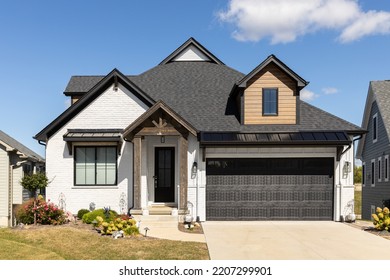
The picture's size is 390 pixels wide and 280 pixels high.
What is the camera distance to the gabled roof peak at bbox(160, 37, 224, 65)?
23.0 meters

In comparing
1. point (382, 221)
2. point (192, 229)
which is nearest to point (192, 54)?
point (192, 229)

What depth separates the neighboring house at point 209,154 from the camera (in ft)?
53.1

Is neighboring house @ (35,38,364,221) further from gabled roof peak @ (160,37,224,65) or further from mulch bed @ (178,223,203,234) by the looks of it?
gabled roof peak @ (160,37,224,65)

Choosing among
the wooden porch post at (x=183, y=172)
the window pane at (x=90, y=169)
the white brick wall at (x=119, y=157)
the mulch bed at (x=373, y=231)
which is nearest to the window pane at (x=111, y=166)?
the white brick wall at (x=119, y=157)

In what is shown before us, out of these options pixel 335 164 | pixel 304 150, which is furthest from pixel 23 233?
pixel 335 164

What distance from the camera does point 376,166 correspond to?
2567cm

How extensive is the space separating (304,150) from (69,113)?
1189 centimetres

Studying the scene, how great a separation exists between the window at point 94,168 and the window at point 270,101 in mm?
7952

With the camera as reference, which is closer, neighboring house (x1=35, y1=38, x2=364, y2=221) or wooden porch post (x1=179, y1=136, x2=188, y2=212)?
wooden porch post (x1=179, y1=136, x2=188, y2=212)

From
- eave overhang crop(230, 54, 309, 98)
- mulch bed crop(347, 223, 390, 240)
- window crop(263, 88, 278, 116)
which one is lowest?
mulch bed crop(347, 223, 390, 240)

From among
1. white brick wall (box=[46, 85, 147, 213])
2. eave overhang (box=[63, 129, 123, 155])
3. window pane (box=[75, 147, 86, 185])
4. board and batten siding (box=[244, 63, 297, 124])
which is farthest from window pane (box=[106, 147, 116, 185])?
board and batten siding (box=[244, 63, 297, 124])

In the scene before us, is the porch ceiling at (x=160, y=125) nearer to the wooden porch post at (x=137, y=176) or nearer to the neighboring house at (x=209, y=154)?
the neighboring house at (x=209, y=154)

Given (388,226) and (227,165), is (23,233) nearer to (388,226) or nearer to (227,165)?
(227,165)

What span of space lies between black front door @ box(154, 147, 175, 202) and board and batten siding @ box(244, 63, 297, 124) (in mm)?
4329
